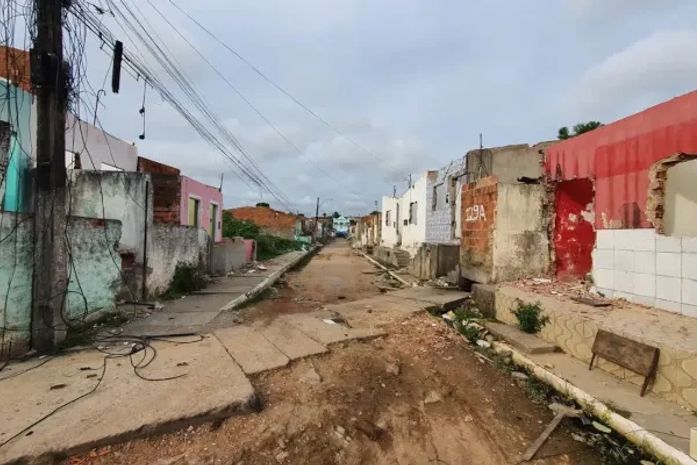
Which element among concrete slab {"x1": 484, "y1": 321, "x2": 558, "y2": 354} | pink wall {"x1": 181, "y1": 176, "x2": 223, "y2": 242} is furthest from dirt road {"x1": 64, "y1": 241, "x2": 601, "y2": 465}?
pink wall {"x1": 181, "y1": 176, "x2": 223, "y2": 242}

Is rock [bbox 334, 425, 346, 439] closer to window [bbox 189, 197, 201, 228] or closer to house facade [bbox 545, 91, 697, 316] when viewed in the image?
house facade [bbox 545, 91, 697, 316]

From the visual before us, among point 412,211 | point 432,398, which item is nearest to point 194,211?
point 412,211

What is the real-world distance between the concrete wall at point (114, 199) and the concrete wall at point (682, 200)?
9.55 meters

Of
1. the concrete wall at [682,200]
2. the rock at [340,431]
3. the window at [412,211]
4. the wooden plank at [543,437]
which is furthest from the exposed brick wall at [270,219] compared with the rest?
the wooden plank at [543,437]

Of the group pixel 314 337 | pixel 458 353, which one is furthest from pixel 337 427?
pixel 458 353

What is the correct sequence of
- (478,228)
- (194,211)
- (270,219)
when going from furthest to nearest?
(270,219), (194,211), (478,228)

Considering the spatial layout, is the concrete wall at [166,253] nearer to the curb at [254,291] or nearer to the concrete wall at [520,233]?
the curb at [254,291]

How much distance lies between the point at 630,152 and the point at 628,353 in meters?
3.32

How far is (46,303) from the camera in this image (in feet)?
16.3

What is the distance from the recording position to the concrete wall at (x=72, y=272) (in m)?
4.66

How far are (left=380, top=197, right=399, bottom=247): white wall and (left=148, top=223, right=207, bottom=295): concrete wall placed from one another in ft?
52.9

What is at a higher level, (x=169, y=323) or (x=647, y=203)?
(x=647, y=203)

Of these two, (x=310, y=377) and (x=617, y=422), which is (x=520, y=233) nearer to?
(x=617, y=422)

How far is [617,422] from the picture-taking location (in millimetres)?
3611
